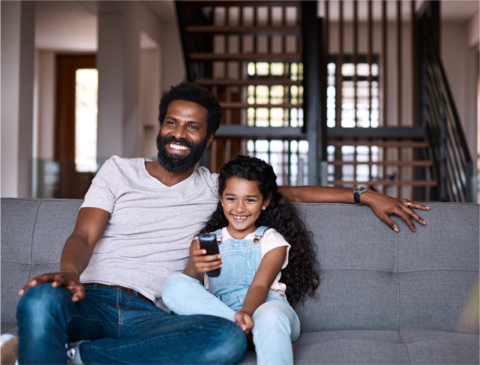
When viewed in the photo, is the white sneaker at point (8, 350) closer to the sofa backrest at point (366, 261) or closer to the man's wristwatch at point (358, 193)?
the sofa backrest at point (366, 261)

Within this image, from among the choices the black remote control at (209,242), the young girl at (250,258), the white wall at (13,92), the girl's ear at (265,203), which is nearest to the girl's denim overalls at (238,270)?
the young girl at (250,258)

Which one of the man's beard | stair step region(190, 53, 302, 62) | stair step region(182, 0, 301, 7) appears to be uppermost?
stair step region(182, 0, 301, 7)

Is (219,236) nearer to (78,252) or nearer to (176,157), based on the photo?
(176,157)

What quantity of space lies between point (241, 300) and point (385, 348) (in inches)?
17.9

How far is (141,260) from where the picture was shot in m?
1.56

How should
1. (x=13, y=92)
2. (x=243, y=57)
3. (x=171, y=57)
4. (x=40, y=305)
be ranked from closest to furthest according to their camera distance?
(x=40, y=305), (x=13, y=92), (x=243, y=57), (x=171, y=57)

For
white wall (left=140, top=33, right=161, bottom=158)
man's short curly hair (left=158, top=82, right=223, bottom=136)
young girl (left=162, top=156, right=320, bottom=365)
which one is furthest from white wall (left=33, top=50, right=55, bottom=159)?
young girl (left=162, top=156, right=320, bottom=365)

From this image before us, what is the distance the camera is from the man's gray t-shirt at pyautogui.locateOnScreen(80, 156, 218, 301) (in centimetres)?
154

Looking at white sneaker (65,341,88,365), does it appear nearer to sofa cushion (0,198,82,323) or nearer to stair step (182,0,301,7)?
sofa cushion (0,198,82,323)

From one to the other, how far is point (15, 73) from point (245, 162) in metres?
2.85

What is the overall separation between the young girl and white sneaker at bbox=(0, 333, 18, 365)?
431 mm

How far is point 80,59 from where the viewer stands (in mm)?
6898

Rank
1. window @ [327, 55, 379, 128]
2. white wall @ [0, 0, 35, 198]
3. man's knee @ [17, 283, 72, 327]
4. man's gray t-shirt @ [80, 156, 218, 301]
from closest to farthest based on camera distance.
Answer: man's knee @ [17, 283, 72, 327], man's gray t-shirt @ [80, 156, 218, 301], white wall @ [0, 0, 35, 198], window @ [327, 55, 379, 128]

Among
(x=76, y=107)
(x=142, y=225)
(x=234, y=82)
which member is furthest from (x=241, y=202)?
(x=76, y=107)
